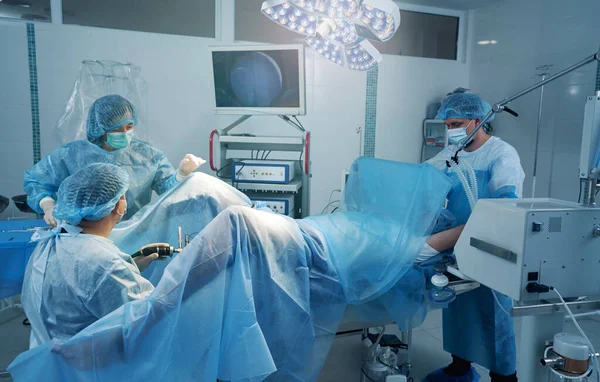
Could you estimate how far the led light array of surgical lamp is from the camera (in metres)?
1.41

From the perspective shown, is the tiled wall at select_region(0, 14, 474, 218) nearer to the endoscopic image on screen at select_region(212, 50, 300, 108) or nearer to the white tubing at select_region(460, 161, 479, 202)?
the endoscopic image on screen at select_region(212, 50, 300, 108)

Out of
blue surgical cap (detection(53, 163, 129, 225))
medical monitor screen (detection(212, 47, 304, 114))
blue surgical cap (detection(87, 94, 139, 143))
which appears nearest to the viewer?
blue surgical cap (detection(53, 163, 129, 225))

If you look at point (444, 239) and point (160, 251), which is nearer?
point (160, 251)

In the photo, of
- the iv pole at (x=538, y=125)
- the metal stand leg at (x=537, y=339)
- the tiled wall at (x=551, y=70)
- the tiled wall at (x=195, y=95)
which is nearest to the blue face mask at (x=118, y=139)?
the tiled wall at (x=195, y=95)

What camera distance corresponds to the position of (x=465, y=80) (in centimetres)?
420

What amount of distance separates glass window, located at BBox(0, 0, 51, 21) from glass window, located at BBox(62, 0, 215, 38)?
14 cm

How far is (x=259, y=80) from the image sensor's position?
255 centimetres

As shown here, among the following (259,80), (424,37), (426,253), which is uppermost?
(424,37)

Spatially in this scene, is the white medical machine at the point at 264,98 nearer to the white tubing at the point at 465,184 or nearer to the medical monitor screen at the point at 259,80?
the medical monitor screen at the point at 259,80

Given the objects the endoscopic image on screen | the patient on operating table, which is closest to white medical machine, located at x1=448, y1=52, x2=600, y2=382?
the patient on operating table

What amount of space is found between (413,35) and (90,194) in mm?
3675

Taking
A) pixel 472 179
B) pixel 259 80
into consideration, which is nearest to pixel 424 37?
pixel 259 80

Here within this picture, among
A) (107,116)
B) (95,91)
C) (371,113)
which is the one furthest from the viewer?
(371,113)

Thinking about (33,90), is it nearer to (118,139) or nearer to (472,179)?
(118,139)
